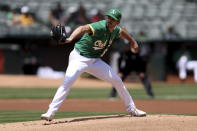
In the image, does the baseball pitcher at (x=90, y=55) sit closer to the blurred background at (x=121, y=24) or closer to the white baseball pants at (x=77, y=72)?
the white baseball pants at (x=77, y=72)

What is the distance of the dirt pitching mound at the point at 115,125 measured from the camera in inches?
311

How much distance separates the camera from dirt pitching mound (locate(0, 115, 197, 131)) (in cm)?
789

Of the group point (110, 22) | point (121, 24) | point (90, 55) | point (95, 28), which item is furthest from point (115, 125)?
point (121, 24)

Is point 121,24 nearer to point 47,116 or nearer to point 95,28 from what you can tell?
point 95,28

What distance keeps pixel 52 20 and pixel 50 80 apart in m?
3.79

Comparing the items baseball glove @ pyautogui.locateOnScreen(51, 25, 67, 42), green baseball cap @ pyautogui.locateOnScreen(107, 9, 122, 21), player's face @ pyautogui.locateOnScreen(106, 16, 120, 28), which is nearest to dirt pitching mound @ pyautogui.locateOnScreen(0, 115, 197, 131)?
baseball glove @ pyautogui.locateOnScreen(51, 25, 67, 42)

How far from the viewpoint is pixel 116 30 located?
8.88 metres

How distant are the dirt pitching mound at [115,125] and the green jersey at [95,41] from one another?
1.10 m

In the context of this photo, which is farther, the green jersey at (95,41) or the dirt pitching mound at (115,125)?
the green jersey at (95,41)

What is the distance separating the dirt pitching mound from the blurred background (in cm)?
1615

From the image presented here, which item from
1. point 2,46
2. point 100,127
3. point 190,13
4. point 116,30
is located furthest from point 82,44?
point 190,13

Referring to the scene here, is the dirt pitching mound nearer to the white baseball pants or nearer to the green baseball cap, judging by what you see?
the white baseball pants

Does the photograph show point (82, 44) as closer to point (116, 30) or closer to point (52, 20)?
point (116, 30)

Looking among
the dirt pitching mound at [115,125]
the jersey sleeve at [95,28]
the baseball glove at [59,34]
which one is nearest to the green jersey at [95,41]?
the jersey sleeve at [95,28]
